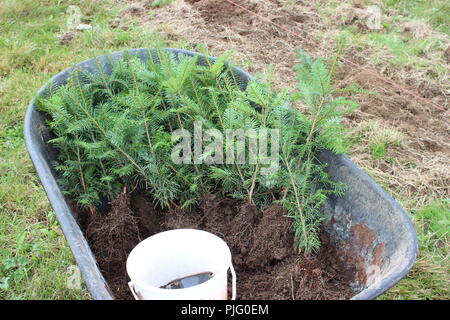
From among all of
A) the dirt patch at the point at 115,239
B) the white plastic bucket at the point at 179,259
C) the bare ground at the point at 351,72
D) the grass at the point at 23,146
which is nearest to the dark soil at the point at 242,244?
the dirt patch at the point at 115,239

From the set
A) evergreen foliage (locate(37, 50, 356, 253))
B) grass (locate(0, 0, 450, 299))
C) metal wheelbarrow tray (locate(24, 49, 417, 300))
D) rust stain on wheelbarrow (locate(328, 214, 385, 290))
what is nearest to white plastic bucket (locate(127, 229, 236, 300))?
metal wheelbarrow tray (locate(24, 49, 417, 300))

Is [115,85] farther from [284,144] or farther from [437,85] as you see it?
[437,85]

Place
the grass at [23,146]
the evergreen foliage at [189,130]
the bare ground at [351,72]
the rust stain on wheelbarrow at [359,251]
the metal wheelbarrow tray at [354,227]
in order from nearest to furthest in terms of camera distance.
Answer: the metal wheelbarrow tray at [354,227]
the rust stain on wheelbarrow at [359,251]
the evergreen foliage at [189,130]
the grass at [23,146]
the bare ground at [351,72]

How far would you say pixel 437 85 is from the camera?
3.79 meters

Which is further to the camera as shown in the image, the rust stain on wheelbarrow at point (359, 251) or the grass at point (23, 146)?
the grass at point (23, 146)

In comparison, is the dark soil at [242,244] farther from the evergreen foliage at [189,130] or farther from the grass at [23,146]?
the grass at [23,146]

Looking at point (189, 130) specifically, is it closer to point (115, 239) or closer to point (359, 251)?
point (115, 239)

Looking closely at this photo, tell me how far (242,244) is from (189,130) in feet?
2.12

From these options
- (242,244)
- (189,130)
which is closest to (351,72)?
(189,130)

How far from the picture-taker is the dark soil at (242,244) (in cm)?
174

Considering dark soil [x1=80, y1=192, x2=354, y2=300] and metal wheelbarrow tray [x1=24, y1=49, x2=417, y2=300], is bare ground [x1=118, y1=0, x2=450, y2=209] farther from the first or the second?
dark soil [x1=80, y1=192, x2=354, y2=300]

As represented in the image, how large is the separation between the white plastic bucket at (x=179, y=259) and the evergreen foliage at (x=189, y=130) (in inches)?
14.8

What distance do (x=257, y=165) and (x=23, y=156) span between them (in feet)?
6.53
